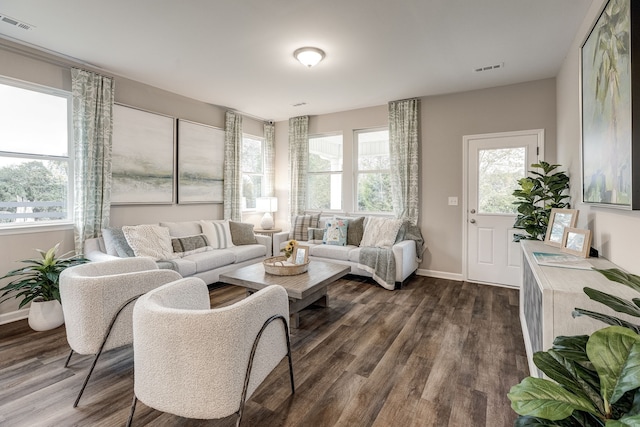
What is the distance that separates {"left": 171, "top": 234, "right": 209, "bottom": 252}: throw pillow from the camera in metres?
3.86

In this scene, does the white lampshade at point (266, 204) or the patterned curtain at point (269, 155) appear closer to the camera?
the white lampshade at point (266, 204)

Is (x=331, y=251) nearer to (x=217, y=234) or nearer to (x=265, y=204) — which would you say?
(x=217, y=234)

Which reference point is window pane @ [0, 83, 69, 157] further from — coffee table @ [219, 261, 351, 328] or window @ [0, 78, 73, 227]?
coffee table @ [219, 261, 351, 328]

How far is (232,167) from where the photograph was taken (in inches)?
202

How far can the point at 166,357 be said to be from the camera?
1270 millimetres

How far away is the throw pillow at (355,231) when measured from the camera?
4.72 m

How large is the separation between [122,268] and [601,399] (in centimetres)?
261

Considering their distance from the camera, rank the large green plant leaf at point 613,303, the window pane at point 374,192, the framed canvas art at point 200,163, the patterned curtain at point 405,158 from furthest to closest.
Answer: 1. the window pane at point 374,192
2. the patterned curtain at point 405,158
3. the framed canvas art at point 200,163
4. the large green plant leaf at point 613,303

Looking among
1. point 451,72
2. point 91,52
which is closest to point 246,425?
point 91,52

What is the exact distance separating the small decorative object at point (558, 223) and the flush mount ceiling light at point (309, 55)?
2.57m

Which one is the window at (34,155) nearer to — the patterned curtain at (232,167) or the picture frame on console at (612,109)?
the patterned curtain at (232,167)

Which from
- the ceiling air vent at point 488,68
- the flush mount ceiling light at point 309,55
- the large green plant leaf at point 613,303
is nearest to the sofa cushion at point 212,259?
the flush mount ceiling light at point 309,55

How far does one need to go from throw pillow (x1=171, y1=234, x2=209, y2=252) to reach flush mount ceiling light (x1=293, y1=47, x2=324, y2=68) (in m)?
2.58

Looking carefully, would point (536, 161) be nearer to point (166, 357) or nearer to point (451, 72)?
point (451, 72)
